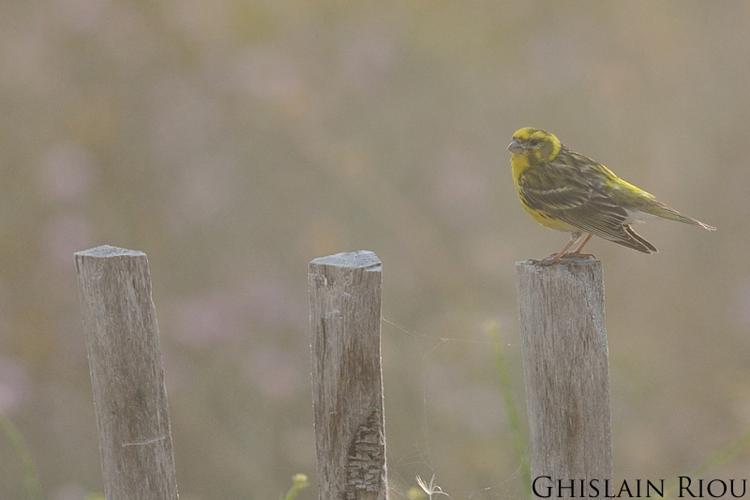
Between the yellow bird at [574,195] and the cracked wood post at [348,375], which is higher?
the yellow bird at [574,195]

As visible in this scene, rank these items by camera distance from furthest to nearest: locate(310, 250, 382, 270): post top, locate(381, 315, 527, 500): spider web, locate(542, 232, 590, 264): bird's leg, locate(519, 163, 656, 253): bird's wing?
locate(381, 315, 527, 500): spider web, locate(519, 163, 656, 253): bird's wing, locate(542, 232, 590, 264): bird's leg, locate(310, 250, 382, 270): post top

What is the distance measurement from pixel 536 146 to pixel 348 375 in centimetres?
149

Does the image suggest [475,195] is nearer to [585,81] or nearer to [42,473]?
[585,81]

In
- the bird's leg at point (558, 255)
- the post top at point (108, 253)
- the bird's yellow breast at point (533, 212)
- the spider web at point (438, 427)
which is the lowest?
the spider web at point (438, 427)

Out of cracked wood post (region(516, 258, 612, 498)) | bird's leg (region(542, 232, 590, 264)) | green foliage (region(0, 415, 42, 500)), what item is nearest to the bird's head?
bird's leg (region(542, 232, 590, 264))

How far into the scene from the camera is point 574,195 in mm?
3607

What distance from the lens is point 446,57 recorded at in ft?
20.6

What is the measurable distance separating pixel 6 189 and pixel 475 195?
2.50m

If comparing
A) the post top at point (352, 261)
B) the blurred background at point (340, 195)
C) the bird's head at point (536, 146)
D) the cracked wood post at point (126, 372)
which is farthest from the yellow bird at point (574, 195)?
the blurred background at point (340, 195)

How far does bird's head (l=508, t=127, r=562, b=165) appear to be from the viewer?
3.78 meters

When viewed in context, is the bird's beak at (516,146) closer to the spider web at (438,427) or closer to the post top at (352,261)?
the spider web at (438,427)

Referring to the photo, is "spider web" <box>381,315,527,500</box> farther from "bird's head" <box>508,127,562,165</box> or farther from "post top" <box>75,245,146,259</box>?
"post top" <box>75,245,146,259</box>

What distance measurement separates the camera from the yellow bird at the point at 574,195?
3.52 m

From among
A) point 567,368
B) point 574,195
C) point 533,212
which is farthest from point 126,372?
point 574,195
